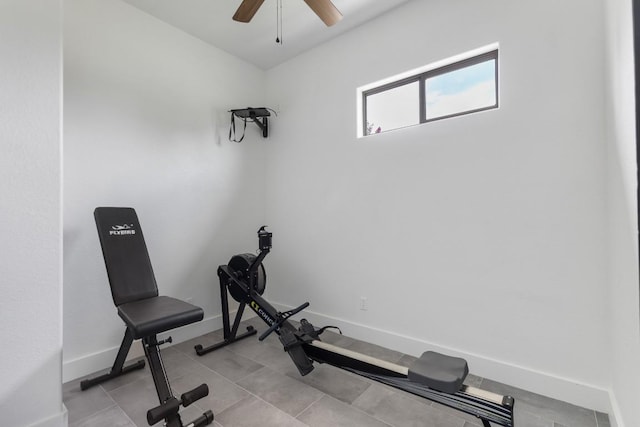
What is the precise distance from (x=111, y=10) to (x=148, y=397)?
313 cm

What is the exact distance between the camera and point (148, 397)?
2.07 m

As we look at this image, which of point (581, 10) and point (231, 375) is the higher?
point (581, 10)

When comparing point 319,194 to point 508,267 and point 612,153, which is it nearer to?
point 508,267

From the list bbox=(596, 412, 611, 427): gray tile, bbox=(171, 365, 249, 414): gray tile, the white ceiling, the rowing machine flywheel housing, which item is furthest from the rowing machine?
the white ceiling

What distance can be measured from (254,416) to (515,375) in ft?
6.06

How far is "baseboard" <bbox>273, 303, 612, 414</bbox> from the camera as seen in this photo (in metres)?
1.90

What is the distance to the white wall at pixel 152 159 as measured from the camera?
2.38 m

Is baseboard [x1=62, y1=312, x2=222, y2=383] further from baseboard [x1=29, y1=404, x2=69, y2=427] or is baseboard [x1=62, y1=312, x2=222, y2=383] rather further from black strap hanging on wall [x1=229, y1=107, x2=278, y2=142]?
black strap hanging on wall [x1=229, y1=107, x2=278, y2=142]

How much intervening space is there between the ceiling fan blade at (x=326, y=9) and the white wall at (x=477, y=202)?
0.83 meters

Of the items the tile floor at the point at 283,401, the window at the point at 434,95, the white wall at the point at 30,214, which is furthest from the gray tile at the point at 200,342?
the window at the point at 434,95

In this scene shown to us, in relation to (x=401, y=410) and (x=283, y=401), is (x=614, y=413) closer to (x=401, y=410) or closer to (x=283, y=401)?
(x=401, y=410)

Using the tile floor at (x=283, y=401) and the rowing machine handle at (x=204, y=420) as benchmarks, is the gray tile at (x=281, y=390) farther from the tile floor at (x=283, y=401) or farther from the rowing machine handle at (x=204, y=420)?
the rowing machine handle at (x=204, y=420)

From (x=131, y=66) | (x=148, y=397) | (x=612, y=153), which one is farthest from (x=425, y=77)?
(x=148, y=397)

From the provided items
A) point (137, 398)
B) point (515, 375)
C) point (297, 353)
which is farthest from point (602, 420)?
point (137, 398)
